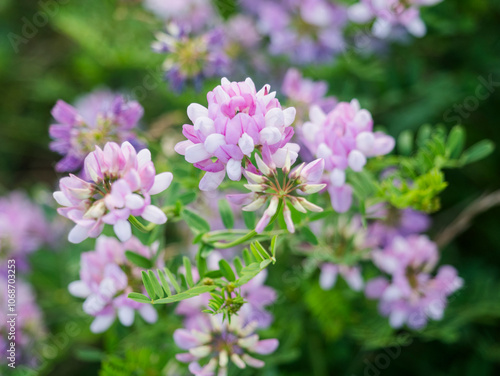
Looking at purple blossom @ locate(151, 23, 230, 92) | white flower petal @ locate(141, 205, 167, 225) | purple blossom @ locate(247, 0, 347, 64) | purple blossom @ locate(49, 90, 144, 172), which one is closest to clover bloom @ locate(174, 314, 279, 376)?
white flower petal @ locate(141, 205, 167, 225)

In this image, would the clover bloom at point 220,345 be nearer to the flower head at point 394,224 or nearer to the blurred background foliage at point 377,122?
the blurred background foliage at point 377,122

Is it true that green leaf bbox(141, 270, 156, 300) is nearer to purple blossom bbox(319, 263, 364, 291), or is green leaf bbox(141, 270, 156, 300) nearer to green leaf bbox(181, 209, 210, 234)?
green leaf bbox(181, 209, 210, 234)

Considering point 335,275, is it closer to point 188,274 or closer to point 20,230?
point 188,274

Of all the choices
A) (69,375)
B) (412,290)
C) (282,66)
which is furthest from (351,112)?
(69,375)

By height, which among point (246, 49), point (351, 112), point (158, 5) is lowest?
point (351, 112)

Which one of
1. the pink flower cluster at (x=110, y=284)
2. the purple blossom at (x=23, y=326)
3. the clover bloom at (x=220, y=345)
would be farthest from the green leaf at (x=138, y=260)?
the purple blossom at (x=23, y=326)

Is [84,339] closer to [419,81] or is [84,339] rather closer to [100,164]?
[100,164]

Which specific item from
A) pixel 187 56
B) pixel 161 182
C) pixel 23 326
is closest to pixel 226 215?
pixel 161 182
